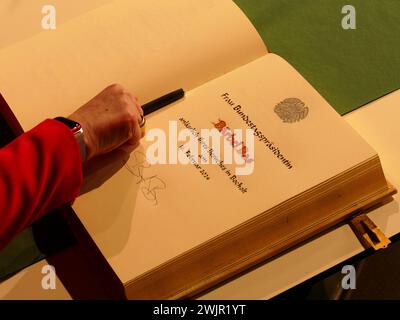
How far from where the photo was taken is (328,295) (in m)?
1.33

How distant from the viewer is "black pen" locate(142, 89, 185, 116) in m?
0.96

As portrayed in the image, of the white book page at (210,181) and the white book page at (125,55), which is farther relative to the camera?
the white book page at (125,55)

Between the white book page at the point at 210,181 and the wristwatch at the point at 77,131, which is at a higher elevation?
the wristwatch at the point at 77,131

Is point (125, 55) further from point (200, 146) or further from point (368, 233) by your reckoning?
point (368, 233)

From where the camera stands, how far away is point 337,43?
3.68 feet

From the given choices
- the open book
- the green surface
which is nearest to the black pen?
the open book

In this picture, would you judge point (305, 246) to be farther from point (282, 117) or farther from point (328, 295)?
point (328, 295)

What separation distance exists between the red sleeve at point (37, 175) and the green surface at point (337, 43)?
43 cm

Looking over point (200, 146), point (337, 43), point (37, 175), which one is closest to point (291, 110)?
point (200, 146)

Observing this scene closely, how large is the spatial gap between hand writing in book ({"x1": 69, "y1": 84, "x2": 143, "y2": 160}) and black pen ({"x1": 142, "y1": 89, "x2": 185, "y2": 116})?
0.07ft

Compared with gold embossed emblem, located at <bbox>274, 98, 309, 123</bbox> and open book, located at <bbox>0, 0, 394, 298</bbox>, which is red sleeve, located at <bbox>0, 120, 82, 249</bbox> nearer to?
open book, located at <bbox>0, 0, 394, 298</bbox>

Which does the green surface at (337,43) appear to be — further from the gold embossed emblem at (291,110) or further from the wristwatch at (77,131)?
the wristwatch at (77,131)

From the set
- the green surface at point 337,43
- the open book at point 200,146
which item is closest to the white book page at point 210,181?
the open book at point 200,146

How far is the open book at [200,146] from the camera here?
85cm
